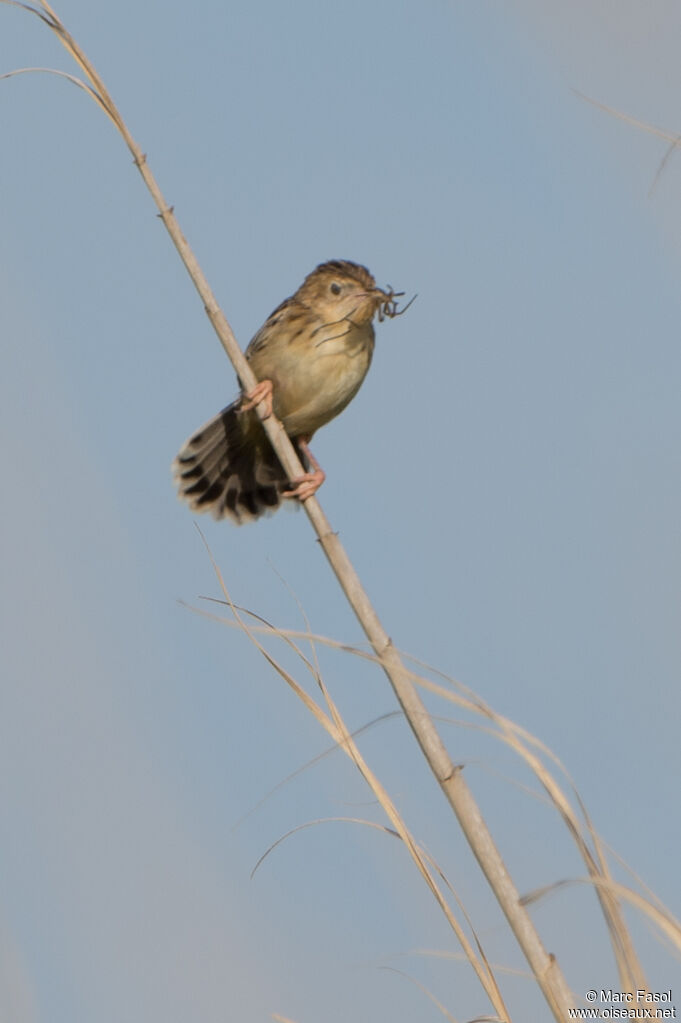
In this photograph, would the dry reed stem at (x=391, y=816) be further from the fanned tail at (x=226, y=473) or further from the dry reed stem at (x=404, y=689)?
the fanned tail at (x=226, y=473)

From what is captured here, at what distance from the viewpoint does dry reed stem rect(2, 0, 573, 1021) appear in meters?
1.83

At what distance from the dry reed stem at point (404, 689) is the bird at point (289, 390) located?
112 inches

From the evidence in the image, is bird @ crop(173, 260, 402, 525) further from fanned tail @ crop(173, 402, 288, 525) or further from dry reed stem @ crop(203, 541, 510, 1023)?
dry reed stem @ crop(203, 541, 510, 1023)

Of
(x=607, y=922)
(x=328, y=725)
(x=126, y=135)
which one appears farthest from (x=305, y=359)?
(x=607, y=922)

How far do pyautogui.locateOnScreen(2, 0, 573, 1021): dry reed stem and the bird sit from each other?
9.34 ft

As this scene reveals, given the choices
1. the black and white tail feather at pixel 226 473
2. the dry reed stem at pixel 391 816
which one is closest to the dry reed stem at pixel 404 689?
the dry reed stem at pixel 391 816

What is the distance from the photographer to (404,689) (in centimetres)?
211

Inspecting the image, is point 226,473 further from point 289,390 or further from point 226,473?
point 289,390

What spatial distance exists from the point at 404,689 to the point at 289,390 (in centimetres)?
364

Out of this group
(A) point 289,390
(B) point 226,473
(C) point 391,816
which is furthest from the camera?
(B) point 226,473

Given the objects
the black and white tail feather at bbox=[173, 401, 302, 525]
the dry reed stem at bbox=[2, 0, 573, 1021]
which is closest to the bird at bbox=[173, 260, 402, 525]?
the black and white tail feather at bbox=[173, 401, 302, 525]

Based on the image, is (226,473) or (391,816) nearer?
(391,816)

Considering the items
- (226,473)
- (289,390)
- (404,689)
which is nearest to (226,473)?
(226,473)

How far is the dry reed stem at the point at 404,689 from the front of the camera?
183 cm
